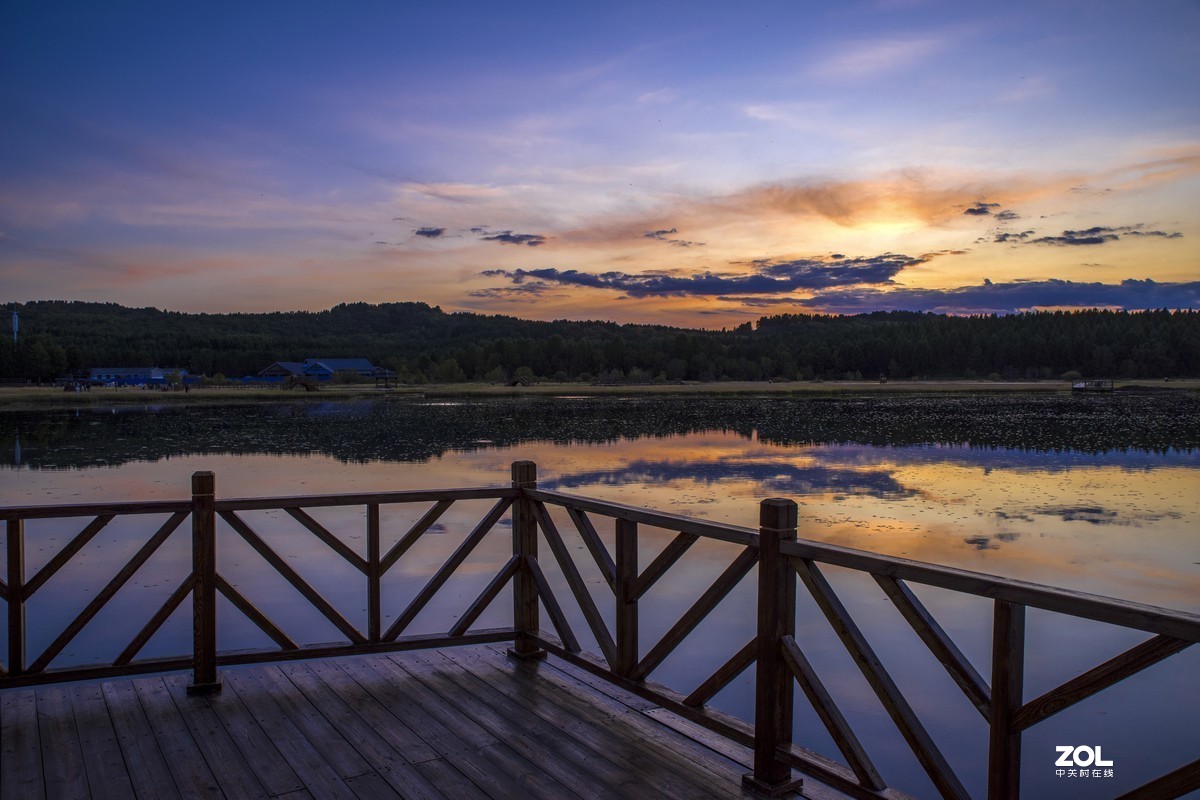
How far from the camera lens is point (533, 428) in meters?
34.3

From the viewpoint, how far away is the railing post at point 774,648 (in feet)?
11.6

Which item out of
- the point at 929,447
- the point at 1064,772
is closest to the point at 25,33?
the point at 1064,772

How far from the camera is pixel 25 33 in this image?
57.3 ft

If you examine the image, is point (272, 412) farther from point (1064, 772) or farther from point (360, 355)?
point (360, 355)

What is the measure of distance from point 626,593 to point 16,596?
3.44m

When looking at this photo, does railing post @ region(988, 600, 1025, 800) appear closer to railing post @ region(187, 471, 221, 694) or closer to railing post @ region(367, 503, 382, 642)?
railing post @ region(367, 503, 382, 642)

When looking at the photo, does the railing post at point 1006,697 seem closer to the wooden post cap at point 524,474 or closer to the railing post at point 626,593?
the railing post at point 626,593

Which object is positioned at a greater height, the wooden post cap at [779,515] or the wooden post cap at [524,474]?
the wooden post cap at [779,515]

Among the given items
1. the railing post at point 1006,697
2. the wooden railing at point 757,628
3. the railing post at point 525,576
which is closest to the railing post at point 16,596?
the wooden railing at point 757,628

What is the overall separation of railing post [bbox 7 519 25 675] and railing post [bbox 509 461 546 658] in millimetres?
2827

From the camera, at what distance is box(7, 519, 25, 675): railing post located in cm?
455

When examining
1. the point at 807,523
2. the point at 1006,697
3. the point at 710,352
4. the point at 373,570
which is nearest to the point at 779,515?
the point at 1006,697

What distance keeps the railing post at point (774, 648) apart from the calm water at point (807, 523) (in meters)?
2.48

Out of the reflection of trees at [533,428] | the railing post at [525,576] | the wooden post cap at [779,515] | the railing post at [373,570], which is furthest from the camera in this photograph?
the reflection of trees at [533,428]
